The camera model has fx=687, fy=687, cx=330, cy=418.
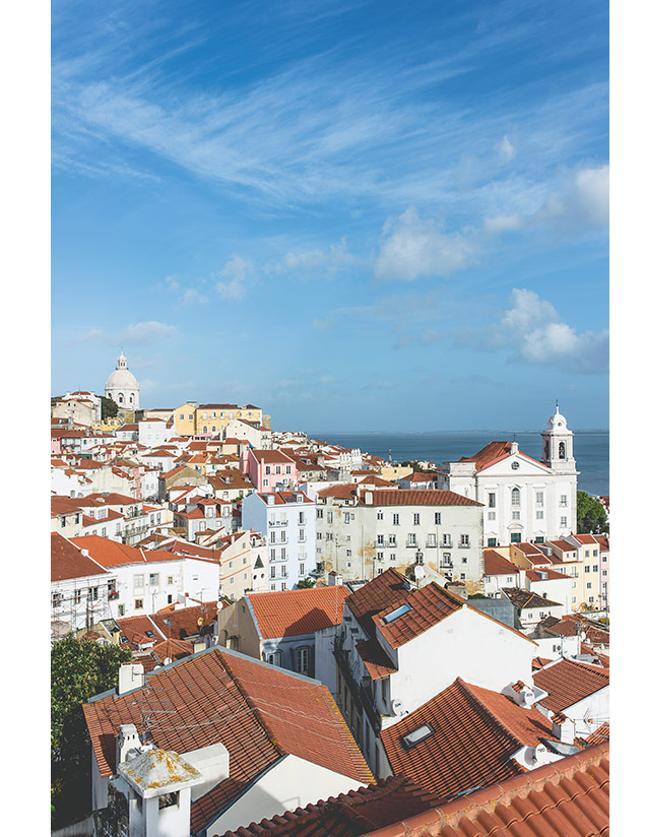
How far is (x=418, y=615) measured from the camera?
3.11 meters

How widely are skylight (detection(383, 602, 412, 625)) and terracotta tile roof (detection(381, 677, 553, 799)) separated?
444 mm

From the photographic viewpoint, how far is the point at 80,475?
11602 mm

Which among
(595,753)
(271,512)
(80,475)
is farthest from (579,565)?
(595,753)

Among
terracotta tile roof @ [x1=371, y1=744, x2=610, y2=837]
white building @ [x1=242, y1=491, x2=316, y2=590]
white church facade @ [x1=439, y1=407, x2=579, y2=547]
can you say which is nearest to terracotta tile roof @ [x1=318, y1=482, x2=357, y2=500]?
white building @ [x1=242, y1=491, x2=316, y2=590]

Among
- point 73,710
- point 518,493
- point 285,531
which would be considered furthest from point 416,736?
point 518,493

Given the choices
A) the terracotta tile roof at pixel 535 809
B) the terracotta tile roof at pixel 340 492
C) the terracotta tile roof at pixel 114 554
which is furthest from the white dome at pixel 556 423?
the terracotta tile roof at pixel 535 809

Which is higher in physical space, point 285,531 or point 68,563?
point 68,563

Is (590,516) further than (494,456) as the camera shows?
Yes

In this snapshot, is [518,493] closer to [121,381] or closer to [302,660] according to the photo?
[302,660]

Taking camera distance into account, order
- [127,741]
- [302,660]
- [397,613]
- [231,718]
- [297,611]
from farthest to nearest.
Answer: [297,611], [302,660], [397,613], [231,718], [127,741]

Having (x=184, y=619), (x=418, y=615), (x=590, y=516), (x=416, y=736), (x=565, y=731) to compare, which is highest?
(x=418, y=615)

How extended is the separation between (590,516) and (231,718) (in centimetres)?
1404

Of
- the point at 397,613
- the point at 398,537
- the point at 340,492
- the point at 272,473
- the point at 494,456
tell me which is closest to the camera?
the point at 397,613
